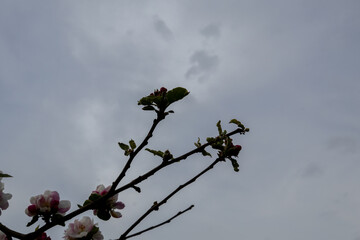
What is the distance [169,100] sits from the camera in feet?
8.05

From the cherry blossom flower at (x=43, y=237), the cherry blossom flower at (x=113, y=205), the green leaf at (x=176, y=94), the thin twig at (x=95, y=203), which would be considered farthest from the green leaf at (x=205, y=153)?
the cherry blossom flower at (x=43, y=237)

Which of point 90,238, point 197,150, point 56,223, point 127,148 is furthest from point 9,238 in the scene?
point 197,150

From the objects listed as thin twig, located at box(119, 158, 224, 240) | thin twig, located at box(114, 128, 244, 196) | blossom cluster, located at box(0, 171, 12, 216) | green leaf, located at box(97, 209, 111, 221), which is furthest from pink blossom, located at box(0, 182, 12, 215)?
thin twig, located at box(119, 158, 224, 240)

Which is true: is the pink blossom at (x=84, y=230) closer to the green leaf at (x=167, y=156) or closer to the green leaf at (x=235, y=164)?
the green leaf at (x=167, y=156)

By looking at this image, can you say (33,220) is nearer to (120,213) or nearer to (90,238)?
(90,238)

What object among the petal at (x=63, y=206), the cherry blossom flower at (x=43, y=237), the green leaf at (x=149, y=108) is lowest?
the cherry blossom flower at (x=43, y=237)

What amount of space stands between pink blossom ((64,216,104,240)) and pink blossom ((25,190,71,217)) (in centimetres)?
13

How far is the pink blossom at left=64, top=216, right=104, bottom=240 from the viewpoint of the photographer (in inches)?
95.4

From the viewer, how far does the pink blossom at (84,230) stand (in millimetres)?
2424

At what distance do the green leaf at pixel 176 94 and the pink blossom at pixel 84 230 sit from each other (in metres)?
0.97

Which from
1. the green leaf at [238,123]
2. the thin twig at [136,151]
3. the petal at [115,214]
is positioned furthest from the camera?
the green leaf at [238,123]

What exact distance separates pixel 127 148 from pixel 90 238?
0.65m

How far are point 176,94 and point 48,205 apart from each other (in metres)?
1.10

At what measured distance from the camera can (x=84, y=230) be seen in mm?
2424
